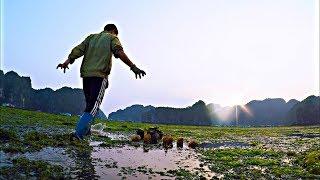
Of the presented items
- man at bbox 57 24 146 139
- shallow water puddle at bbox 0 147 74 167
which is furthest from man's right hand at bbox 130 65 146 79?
shallow water puddle at bbox 0 147 74 167

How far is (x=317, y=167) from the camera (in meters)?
10.2

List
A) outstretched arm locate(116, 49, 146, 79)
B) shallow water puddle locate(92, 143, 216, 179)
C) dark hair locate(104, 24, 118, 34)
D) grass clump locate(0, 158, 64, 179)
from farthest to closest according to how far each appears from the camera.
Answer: dark hair locate(104, 24, 118, 34), outstretched arm locate(116, 49, 146, 79), shallow water puddle locate(92, 143, 216, 179), grass clump locate(0, 158, 64, 179)

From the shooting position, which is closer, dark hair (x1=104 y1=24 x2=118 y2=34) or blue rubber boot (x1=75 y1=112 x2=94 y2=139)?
blue rubber boot (x1=75 y1=112 x2=94 y2=139)

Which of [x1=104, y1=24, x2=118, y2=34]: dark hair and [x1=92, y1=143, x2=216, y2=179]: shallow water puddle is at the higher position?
[x1=104, y1=24, x2=118, y2=34]: dark hair

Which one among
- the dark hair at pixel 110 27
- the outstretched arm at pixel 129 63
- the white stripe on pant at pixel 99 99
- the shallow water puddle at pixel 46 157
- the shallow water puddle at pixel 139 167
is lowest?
the shallow water puddle at pixel 139 167

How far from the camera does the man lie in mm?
10781

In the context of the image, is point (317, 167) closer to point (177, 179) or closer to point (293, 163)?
point (293, 163)

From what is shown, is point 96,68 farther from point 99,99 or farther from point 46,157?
point 46,157

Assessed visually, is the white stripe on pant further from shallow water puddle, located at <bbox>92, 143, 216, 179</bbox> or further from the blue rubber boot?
shallow water puddle, located at <bbox>92, 143, 216, 179</bbox>

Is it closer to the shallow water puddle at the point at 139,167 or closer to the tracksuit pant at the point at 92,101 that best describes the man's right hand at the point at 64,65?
the tracksuit pant at the point at 92,101

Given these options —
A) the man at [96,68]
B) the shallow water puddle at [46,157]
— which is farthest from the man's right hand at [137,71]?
the shallow water puddle at [46,157]

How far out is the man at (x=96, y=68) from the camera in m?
10.8

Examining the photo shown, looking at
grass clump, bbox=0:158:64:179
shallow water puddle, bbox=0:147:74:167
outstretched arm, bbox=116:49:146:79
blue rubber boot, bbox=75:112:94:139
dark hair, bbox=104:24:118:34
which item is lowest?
grass clump, bbox=0:158:64:179

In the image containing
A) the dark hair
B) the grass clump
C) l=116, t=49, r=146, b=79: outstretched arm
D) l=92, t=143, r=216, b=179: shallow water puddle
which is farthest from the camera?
the dark hair
